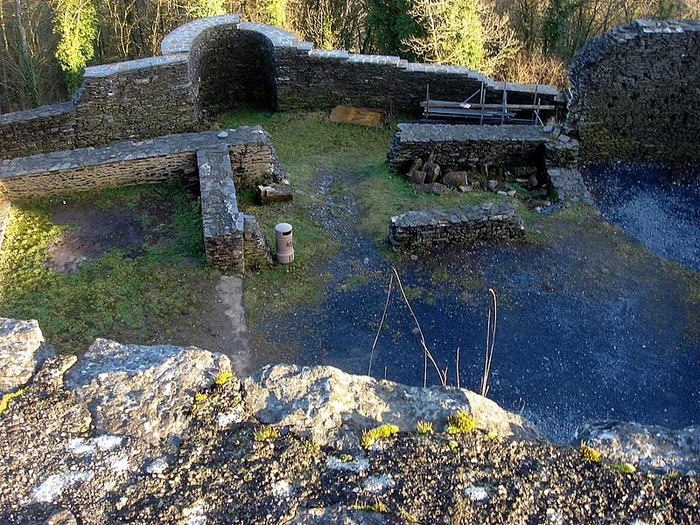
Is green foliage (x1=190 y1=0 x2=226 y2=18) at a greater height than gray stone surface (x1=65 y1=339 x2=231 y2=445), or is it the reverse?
green foliage (x1=190 y1=0 x2=226 y2=18)

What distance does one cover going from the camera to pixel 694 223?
11508mm

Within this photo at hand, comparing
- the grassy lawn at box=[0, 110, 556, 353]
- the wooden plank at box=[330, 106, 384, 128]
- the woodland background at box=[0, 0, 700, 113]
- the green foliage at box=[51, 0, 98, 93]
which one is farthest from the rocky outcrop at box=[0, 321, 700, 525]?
the green foliage at box=[51, 0, 98, 93]

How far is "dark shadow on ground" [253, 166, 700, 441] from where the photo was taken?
827 centimetres

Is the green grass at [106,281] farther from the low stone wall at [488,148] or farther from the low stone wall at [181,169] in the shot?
the low stone wall at [488,148]

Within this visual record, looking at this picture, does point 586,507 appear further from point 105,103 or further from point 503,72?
point 503,72

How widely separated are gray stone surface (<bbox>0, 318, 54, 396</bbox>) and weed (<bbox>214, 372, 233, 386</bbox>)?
101 cm

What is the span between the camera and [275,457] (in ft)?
11.3

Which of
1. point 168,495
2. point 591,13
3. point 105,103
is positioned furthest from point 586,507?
point 591,13

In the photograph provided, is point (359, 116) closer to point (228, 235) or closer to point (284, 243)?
point (284, 243)

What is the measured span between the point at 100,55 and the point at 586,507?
24244mm

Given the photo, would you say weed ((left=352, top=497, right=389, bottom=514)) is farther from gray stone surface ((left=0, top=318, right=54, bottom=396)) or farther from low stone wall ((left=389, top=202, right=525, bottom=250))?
low stone wall ((left=389, top=202, right=525, bottom=250))

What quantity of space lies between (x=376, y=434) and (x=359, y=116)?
1244 centimetres

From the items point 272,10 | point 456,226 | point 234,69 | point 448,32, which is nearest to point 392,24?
point 448,32

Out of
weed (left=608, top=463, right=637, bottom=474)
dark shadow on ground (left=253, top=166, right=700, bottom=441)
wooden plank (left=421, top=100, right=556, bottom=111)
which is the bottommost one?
dark shadow on ground (left=253, top=166, right=700, bottom=441)
